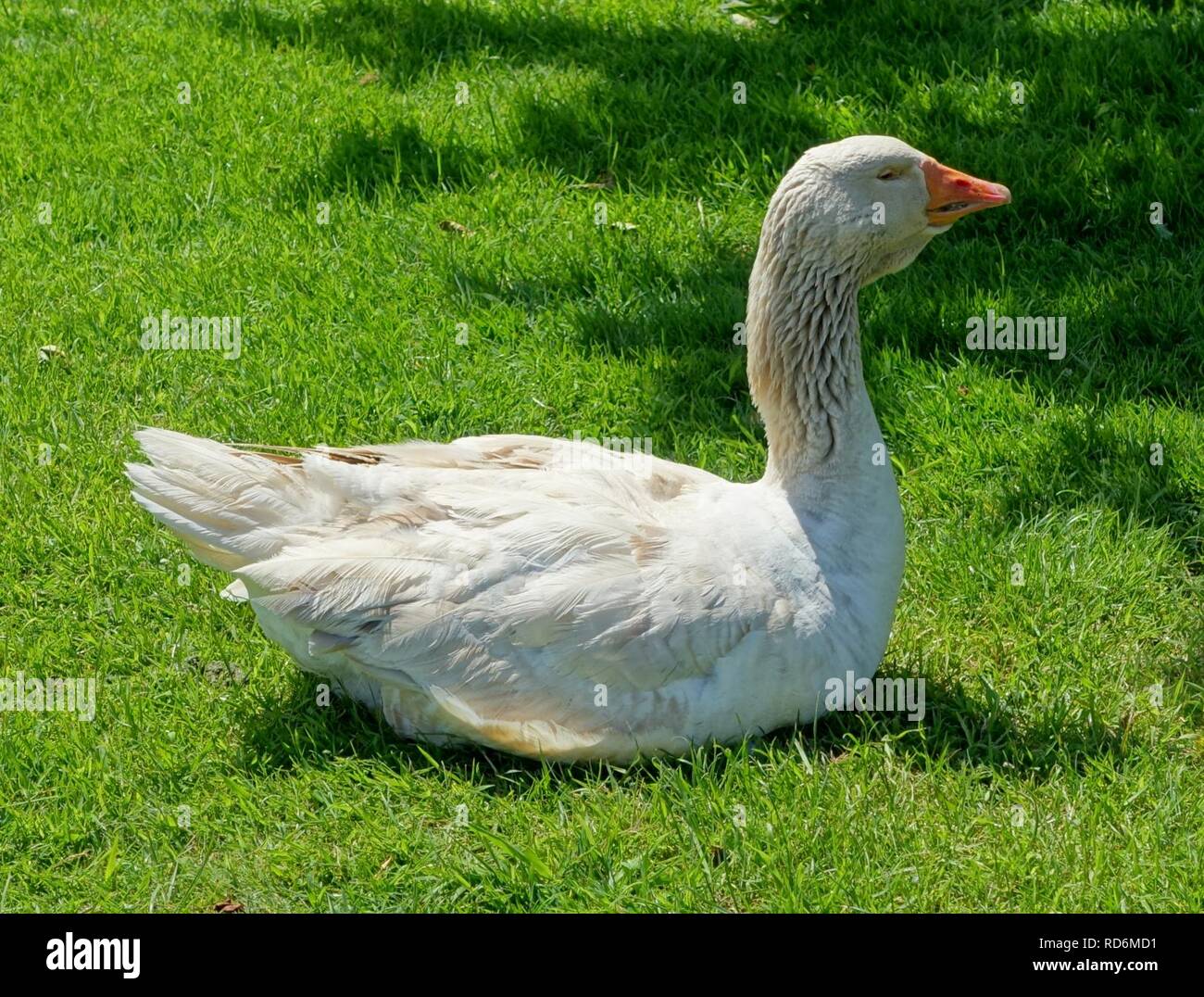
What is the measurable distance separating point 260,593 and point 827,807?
6.14ft

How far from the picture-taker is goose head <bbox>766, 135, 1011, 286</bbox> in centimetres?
450

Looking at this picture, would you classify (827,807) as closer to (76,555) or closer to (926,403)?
(926,403)

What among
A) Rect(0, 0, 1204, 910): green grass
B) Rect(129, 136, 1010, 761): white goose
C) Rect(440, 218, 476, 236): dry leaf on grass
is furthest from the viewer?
Rect(440, 218, 476, 236): dry leaf on grass

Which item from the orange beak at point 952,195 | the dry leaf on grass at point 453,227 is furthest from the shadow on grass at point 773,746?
the dry leaf on grass at point 453,227

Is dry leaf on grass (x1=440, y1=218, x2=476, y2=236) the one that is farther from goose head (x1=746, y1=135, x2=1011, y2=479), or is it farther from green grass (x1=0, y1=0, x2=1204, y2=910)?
goose head (x1=746, y1=135, x2=1011, y2=479)

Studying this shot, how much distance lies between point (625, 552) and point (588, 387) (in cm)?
203

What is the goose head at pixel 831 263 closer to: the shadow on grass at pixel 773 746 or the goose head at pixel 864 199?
the goose head at pixel 864 199

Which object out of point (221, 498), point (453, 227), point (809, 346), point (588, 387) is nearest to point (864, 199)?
point (809, 346)

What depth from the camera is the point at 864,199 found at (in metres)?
4.52

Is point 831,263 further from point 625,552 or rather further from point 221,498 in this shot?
point 221,498

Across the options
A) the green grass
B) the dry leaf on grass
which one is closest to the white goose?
the green grass

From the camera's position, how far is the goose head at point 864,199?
450cm

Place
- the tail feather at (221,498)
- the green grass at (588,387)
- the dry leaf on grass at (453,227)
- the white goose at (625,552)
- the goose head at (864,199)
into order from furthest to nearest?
the dry leaf on grass at (453,227) → the tail feather at (221,498) → the goose head at (864,199) → the white goose at (625,552) → the green grass at (588,387)

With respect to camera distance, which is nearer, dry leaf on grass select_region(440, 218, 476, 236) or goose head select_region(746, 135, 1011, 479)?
goose head select_region(746, 135, 1011, 479)
